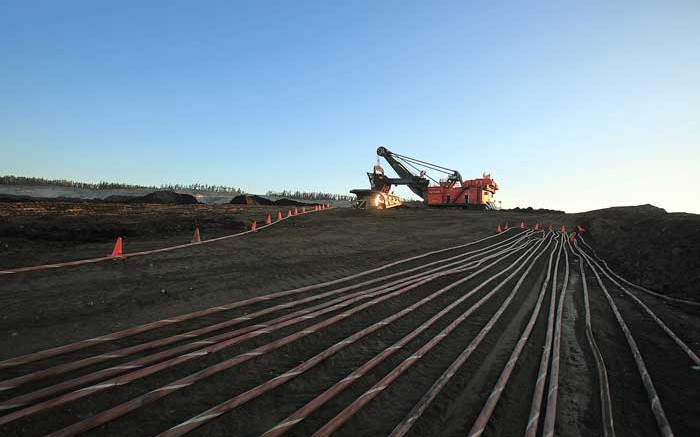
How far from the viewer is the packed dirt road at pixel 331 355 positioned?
288 cm

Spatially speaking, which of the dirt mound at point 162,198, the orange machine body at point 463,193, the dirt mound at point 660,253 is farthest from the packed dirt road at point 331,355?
the dirt mound at point 162,198

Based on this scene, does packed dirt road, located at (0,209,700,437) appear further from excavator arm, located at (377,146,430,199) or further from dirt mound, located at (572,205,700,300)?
excavator arm, located at (377,146,430,199)

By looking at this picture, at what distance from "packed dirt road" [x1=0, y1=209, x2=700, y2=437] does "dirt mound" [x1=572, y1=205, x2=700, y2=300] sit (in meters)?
0.93

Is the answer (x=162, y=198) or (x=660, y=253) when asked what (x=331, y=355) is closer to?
(x=660, y=253)

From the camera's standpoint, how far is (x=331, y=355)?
4.02 metres

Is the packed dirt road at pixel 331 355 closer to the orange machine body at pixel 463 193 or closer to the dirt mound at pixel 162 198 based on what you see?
the orange machine body at pixel 463 193

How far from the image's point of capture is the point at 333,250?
37.1 feet

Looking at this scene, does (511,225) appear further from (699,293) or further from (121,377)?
(121,377)

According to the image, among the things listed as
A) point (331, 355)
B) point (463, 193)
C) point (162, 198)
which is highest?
point (463, 193)

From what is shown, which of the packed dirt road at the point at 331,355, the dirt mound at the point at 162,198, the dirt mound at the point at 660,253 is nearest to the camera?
the packed dirt road at the point at 331,355

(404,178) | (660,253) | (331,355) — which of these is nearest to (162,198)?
(404,178)

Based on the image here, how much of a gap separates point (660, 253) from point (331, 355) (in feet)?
38.5

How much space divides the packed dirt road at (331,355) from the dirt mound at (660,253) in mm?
932

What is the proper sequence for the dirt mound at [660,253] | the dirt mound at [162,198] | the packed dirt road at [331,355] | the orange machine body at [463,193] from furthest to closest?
the dirt mound at [162,198]
the orange machine body at [463,193]
the dirt mound at [660,253]
the packed dirt road at [331,355]
